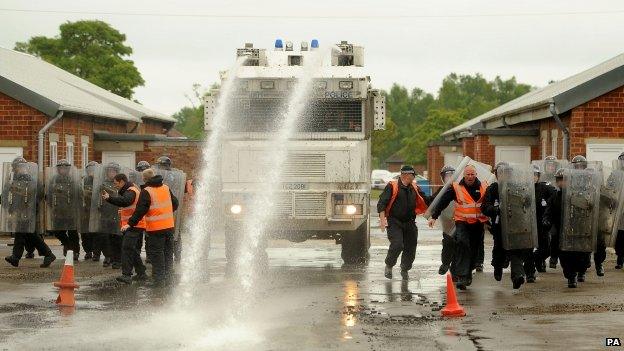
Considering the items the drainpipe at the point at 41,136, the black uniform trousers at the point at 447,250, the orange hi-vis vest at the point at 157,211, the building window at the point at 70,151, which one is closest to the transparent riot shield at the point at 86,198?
the orange hi-vis vest at the point at 157,211

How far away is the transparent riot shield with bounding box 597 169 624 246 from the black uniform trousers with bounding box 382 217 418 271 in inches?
110

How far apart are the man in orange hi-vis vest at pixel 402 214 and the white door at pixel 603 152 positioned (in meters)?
10.8

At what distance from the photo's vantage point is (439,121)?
373ft

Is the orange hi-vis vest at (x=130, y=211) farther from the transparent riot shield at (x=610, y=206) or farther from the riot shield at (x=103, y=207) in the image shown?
the transparent riot shield at (x=610, y=206)

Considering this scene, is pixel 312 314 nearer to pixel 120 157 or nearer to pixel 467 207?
pixel 467 207

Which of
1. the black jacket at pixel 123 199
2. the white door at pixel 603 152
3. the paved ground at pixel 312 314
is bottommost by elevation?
the paved ground at pixel 312 314

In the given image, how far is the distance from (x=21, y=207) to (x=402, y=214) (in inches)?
259

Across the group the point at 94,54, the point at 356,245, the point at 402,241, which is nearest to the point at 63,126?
the point at 356,245

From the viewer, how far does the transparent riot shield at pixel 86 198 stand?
22156 millimetres

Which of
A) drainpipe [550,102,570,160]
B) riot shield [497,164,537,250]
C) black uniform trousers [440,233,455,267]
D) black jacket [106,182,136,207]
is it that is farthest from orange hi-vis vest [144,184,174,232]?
drainpipe [550,102,570,160]

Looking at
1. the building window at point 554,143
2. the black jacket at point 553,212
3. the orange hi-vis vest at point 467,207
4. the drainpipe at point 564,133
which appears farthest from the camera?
the building window at point 554,143

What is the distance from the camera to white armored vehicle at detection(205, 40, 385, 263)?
20.5 meters

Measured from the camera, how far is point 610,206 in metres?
18.9

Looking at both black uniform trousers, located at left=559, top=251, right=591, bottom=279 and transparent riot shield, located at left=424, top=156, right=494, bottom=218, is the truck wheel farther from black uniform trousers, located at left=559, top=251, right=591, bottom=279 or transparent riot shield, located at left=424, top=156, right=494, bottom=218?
black uniform trousers, located at left=559, top=251, right=591, bottom=279
